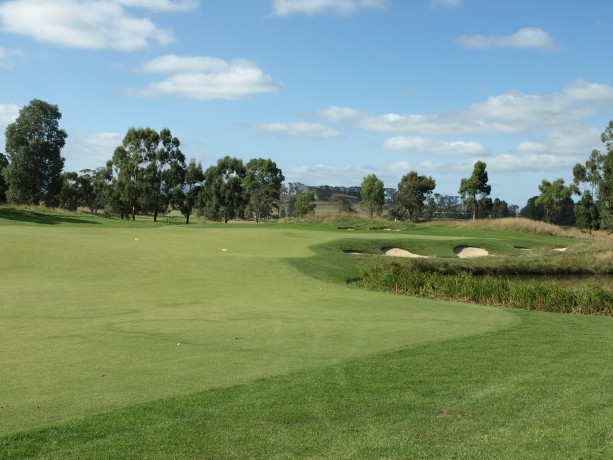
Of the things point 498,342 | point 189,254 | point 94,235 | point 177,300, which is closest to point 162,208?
point 94,235

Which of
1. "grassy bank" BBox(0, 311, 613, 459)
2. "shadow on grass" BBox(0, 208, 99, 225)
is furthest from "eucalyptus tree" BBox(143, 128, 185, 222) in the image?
"grassy bank" BBox(0, 311, 613, 459)

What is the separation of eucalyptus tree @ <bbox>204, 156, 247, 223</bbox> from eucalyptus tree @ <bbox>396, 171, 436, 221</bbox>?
23726 millimetres

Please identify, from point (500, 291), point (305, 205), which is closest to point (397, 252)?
point (500, 291)

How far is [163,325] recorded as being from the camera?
41.6 ft

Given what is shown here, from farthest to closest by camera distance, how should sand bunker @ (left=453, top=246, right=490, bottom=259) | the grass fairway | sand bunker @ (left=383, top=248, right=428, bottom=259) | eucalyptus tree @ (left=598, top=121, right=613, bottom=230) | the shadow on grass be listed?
eucalyptus tree @ (left=598, top=121, right=613, bottom=230) → the shadow on grass → sand bunker @ (left=453, top=246, right=490, bottom=259) → sand bunker @ (left=383, top=248, right=428, bottom=259) → the grass fairway

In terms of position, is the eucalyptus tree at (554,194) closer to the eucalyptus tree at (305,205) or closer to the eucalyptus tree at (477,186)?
the eucalyptus tree at (477,186)

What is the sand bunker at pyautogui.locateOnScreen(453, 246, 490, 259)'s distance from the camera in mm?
41562

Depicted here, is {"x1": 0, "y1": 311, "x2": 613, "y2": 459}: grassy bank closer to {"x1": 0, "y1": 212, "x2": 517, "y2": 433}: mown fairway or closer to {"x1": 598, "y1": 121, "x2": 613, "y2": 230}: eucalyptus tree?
{"x1": 0, "y1": 212, "x2": 517, "y2": 433}: mown fairway

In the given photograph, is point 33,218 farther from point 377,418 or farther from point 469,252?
point 377,418

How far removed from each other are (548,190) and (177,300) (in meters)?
80.3

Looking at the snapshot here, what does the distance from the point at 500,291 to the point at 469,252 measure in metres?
19.8

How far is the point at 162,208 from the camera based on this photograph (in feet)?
274

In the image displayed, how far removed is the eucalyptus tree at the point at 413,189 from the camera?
90875 millimetres

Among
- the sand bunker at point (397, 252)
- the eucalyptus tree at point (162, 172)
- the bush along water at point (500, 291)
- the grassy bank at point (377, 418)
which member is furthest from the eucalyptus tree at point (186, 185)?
the grassy bank at point (377, 418)
